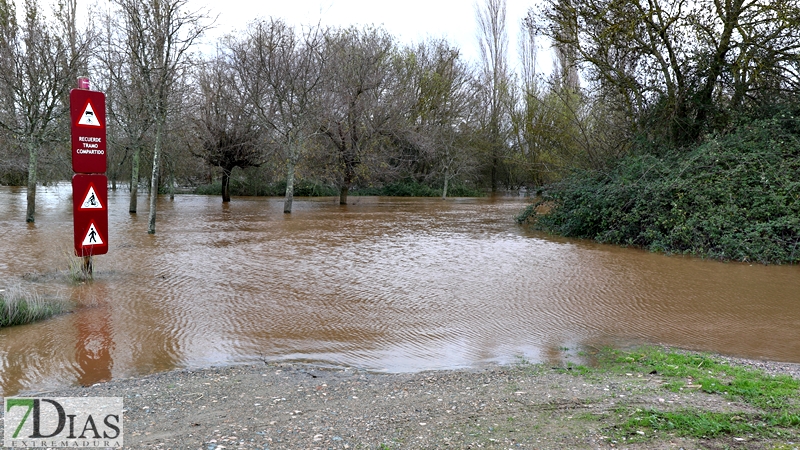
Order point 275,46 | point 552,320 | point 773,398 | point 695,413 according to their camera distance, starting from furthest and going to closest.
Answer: point 275,46 → point 552,320 → point 773,398 → point 695,413

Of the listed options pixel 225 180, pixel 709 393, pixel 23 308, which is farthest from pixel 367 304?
pixel 225 180

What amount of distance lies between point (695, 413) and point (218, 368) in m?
4.16

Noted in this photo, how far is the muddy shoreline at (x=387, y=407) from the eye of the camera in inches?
136

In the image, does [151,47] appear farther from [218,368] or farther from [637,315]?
[637,315]

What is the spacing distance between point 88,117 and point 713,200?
13.9 meters

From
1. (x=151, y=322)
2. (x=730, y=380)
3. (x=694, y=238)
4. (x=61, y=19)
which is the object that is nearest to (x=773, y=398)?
(x=730, y=380)

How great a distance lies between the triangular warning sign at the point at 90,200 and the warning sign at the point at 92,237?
1.08 feet

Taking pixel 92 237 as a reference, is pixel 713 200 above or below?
above

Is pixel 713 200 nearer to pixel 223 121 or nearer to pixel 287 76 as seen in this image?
pixel 287 76

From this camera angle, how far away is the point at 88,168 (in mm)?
8688

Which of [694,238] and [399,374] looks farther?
[694,238]

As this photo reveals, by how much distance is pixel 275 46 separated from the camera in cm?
2370

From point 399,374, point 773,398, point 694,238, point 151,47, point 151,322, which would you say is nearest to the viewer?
point 773,398
